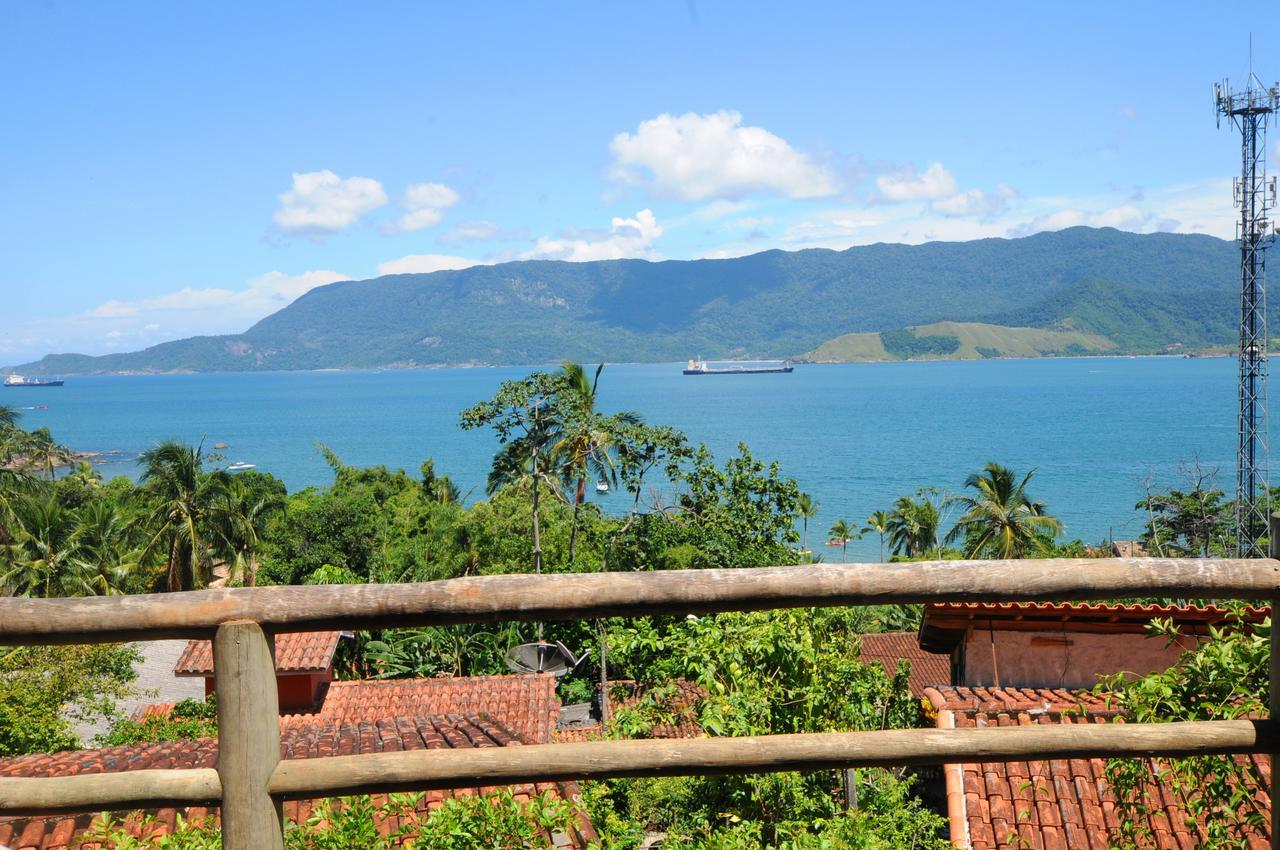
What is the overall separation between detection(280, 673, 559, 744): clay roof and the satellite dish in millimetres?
3978

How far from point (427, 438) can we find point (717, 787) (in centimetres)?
13035

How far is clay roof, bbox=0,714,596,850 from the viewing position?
2260 millimetres

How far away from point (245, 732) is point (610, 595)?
668 millimetres

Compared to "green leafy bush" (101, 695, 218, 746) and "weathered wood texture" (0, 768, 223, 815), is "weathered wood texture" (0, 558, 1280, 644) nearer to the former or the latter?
"weathered wood texture" (0, 768, 223, 815)

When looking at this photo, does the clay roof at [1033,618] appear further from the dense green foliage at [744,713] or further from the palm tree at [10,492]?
the palm tree at [10,492]

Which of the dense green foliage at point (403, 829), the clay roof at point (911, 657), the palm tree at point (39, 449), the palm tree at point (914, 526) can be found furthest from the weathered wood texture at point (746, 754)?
the palm tree at point (39, 449)

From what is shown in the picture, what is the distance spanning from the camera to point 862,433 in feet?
384

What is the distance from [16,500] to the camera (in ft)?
108

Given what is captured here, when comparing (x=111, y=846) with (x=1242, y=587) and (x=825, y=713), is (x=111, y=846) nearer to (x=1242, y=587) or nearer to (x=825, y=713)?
(x=1242, y=587)


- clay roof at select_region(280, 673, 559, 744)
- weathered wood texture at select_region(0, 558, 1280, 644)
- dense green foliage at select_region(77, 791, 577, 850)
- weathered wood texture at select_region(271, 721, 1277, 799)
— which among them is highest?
weathered wood texture at select_region(0, 558, 1280, 644)

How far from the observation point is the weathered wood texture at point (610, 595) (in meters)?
1.76

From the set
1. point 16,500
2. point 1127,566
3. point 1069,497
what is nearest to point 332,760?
point 1127,566

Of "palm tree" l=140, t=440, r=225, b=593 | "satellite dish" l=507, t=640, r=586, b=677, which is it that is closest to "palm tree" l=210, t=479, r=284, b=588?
"palm tree" l=140, t=440, r=225, b=593

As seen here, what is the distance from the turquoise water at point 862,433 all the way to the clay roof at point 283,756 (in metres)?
43.9
